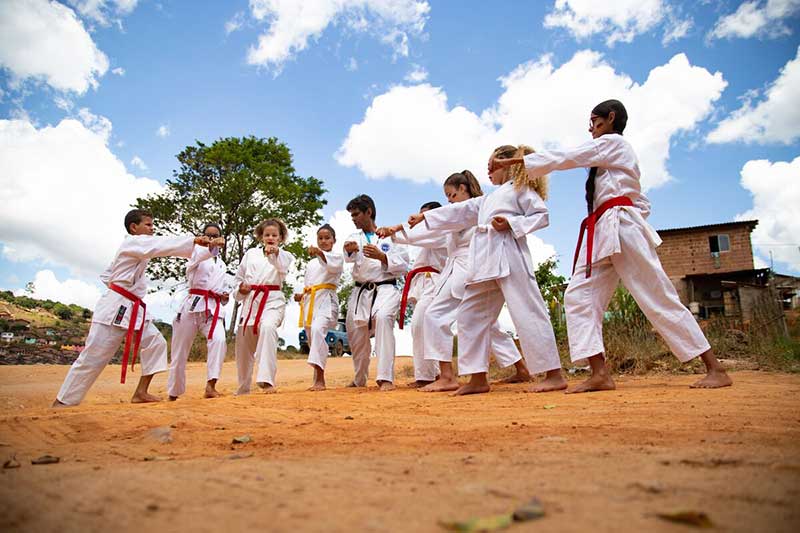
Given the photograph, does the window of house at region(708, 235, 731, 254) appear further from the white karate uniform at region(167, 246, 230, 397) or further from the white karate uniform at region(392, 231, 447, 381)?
the white karate uniform at region(167, 246, 230, 397)

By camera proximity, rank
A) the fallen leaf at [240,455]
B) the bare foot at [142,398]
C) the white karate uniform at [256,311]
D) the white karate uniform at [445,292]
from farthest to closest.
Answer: the white karate uniform at [256,311] → the bare foot at [142,398] → the white karate uniform at [445,292] → the fallen leaf at [240,455]

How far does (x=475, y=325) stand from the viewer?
4.81 m

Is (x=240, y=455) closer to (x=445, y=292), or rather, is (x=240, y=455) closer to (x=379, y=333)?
(x=445, y=292)

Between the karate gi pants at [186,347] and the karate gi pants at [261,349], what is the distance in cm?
34

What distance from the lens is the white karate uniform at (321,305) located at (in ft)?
21.4

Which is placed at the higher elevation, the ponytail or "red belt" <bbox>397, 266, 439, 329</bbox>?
the ponytail

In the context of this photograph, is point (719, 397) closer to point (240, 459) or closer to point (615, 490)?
point (615, 490)

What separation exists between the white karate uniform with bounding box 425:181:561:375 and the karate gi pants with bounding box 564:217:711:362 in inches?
10.4

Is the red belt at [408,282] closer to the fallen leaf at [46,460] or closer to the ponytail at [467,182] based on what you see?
the ponytail at [467,182]

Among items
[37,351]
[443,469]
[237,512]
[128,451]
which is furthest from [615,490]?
[37,351]

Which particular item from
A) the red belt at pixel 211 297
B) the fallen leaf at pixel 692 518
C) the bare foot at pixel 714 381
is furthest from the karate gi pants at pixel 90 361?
the fallen leaf at pixel 692 518

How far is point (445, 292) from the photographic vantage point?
5.59 m

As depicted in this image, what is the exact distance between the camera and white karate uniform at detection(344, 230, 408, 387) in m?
6.36

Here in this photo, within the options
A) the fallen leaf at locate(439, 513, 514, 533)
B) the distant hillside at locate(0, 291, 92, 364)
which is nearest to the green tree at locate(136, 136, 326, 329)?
the distant hillside at locate(0, 291, 92, 364)
